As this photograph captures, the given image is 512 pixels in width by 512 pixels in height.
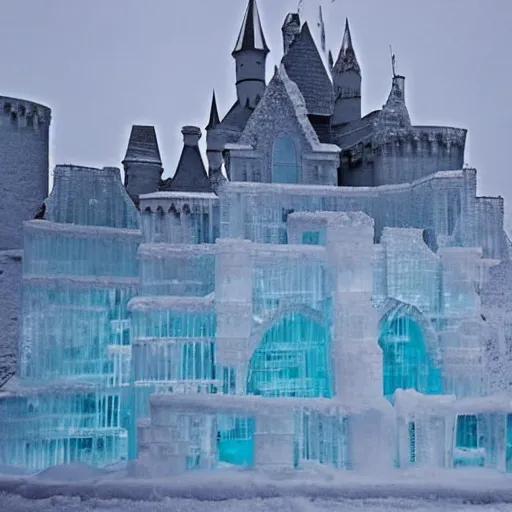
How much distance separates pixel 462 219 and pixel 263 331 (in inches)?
270

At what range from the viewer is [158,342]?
19.8 metres

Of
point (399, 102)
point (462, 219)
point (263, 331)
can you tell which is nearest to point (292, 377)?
point (263, 331)

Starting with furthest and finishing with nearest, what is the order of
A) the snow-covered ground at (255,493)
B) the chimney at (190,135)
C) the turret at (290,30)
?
the turret at (290,30) < the chimney at (190,135) < the snow-covered ground at (255,493)

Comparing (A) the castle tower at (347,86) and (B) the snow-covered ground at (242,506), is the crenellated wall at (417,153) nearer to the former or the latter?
(A) the castle tower at (347,86)

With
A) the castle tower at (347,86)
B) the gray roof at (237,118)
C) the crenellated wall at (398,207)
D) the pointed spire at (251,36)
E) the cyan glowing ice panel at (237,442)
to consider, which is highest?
the pointed spire at (251,36)

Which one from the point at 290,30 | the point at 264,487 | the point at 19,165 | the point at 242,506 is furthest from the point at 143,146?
the point at 242,506

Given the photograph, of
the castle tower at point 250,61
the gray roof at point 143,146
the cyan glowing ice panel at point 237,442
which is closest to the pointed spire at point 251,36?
the castle tower at point 250,61

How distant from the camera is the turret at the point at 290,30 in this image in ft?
100

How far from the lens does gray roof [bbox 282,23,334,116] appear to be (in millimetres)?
27906

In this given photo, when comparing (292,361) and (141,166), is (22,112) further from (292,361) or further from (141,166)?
(292,361)

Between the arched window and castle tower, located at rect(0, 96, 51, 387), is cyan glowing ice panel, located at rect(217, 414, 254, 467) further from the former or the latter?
castle tower, located at rect(0, 96, 51, 387)

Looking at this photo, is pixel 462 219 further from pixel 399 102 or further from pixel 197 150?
pixel 197 150

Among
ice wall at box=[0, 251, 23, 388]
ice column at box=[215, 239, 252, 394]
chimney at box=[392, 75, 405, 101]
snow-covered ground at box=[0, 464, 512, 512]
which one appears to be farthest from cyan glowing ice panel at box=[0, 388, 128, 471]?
chimney at box=[392, 75, 405, 101]

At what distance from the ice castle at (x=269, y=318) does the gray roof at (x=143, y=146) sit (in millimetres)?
3809
